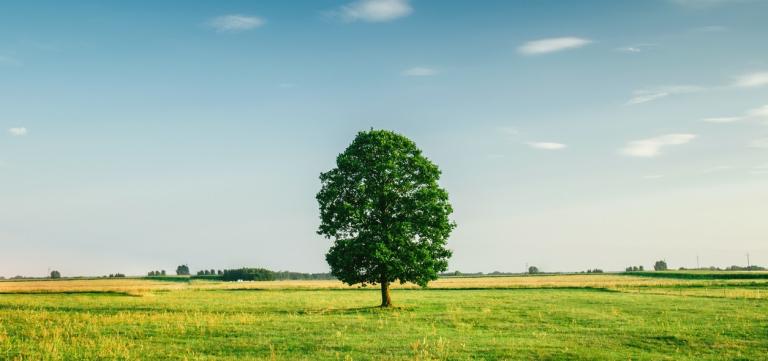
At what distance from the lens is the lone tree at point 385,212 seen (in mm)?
52188

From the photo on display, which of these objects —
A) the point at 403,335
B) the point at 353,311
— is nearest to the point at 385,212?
the point at 353,311

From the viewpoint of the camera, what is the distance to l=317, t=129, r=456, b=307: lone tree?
52188 mm

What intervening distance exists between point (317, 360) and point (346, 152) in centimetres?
2956

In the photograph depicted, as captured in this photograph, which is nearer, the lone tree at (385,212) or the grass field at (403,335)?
the grass field at (403,335)

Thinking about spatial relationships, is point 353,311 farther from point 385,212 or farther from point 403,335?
point 403,335

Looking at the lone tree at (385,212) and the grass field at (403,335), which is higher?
the lone tree at (385,212)

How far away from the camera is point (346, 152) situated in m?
54.2

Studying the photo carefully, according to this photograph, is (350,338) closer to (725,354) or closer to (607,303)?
(725,354)

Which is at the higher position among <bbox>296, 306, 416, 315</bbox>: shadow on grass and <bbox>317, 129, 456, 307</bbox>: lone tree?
<bbox>317, 129, 456, 307</bbox>: lone tree

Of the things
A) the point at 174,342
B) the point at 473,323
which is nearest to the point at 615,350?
the point at 473,323

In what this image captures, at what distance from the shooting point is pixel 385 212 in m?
53.7

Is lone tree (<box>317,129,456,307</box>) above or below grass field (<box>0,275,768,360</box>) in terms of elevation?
above

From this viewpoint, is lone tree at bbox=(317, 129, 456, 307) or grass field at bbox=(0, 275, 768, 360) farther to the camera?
lone tree at bbox=(317, 129, 456, 307)

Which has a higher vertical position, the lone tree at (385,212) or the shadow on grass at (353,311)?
the lone tree at (385,212)
